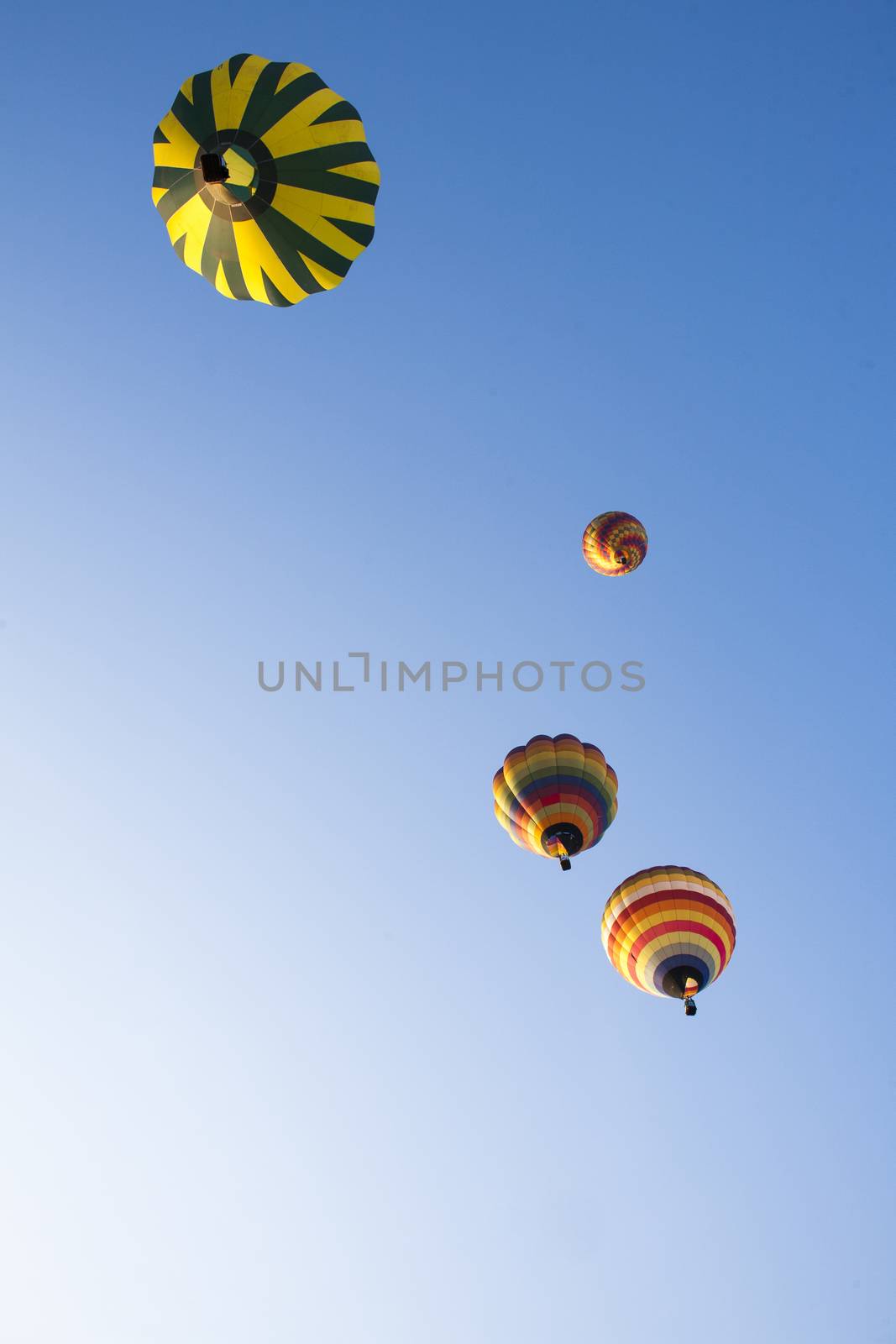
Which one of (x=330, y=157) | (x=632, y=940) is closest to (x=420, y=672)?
(x=632, y=940)

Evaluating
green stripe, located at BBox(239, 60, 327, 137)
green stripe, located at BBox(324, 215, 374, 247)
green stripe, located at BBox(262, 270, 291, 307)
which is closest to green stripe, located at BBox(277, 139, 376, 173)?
green stripe, located at BBox(239, 60, 327, 137)

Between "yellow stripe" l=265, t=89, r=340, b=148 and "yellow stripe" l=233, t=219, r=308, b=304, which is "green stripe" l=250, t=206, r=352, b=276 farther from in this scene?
"yellow stripe" l=265, t=89, r=340, b=148

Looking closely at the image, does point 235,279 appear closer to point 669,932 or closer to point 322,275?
point 322,275

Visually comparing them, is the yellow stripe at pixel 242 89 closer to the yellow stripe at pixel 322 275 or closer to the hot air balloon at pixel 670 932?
the yellow stripe at pixel 322 275

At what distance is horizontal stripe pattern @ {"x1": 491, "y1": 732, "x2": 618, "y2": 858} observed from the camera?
47.0ft

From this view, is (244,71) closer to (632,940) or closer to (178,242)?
(178,242)

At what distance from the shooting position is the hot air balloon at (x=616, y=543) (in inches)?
719

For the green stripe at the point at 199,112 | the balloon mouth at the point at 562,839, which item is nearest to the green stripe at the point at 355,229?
the green stripe at the point at 199,112

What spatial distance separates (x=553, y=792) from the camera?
14.5 metres

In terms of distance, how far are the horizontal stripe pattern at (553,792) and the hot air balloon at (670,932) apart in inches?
48.5

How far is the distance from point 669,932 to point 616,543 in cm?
832

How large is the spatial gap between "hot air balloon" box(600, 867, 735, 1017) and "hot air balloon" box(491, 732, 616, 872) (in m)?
1.18

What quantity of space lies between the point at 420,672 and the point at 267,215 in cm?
1087

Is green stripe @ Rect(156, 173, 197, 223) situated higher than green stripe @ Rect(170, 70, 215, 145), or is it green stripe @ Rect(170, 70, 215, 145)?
green stripe @ Rect(170, 70, 215, 145)
